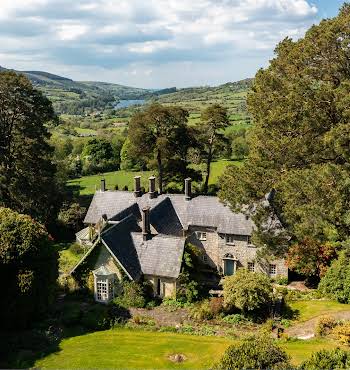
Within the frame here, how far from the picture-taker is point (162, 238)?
115 feet

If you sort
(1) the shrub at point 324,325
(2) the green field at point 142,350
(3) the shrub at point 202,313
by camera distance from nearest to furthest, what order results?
1. (2) the green field at point 142,350
2. (1) the shrub at point 324,325
3. (3) the shrub at point 202,313

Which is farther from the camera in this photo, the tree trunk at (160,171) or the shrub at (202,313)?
the tree trunk at (160,171)

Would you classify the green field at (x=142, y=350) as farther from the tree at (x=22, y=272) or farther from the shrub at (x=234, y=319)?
the tree at (x=22, y=272)

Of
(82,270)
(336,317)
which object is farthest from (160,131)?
(336,317)

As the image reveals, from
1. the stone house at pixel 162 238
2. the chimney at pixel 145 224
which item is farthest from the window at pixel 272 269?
the chimney at pixel 145 224

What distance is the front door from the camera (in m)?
39.8

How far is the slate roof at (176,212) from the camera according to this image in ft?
130

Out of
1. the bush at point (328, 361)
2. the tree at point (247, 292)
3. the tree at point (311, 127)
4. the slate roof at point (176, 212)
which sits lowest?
the tree at point (247, 292)

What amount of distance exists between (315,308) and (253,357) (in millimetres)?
17521

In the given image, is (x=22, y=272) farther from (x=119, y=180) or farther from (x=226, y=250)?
(x=119, y=180)

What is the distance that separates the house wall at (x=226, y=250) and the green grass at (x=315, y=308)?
17.7ft

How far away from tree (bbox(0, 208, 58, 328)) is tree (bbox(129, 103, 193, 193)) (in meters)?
27.6

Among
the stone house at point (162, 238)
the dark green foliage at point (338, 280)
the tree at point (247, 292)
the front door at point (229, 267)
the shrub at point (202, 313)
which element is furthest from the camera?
the front door at point (229, 267)

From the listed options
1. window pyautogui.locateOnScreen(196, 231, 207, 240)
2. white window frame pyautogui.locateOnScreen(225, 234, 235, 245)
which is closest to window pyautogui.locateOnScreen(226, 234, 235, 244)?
white window frame pyautogui.locateOnScreen(225, 234, 235, 245)
